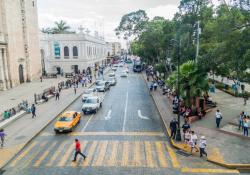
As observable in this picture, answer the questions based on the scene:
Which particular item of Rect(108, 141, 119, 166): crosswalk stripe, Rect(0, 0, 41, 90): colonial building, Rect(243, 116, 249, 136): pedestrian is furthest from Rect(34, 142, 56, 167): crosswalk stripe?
Rect(0, 0, 41, 90): colonial building

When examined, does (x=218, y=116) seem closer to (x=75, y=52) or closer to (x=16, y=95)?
(x=16, y=95)

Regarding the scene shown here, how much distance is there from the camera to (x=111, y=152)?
1850 centimetres

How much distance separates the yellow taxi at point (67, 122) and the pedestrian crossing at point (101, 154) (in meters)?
2.10

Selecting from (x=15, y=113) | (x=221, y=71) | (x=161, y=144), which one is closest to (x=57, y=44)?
(x=15, y=113)

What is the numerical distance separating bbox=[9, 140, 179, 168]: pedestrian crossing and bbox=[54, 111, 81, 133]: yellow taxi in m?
2.10

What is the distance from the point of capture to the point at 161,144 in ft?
65.9

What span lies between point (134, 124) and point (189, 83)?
20.4 ft

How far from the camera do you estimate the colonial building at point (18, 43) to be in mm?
45938

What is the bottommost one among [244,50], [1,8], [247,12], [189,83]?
[189,83]

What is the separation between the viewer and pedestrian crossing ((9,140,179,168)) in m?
16.8

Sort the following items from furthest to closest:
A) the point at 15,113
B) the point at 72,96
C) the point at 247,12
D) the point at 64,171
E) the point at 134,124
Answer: the point at 72,96 → the point at 15,113 → the point at 134,124 → the point at 247,12 → the point at 64,171

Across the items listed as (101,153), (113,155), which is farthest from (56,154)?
(113,155)

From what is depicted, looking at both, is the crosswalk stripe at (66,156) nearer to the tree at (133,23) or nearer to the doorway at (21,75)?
the doorway at (21,75)

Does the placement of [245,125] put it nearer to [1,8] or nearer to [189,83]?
[189,83]
